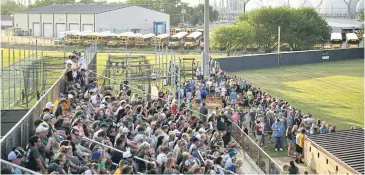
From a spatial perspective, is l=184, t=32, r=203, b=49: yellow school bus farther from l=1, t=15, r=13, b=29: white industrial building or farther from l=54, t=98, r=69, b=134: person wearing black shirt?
l=54, t=98, r=69, b=134: person wearing black shirt

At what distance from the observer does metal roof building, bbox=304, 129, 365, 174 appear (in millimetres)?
15852

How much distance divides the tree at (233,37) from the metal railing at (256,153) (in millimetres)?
48428

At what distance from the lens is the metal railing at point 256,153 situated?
13558 mm

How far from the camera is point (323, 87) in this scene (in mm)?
40250

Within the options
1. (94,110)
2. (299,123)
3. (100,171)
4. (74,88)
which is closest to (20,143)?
(100,171)

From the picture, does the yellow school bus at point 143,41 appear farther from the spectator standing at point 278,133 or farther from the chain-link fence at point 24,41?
the spectator standing at point 278,133

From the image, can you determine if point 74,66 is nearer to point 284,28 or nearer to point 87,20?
point 284,28

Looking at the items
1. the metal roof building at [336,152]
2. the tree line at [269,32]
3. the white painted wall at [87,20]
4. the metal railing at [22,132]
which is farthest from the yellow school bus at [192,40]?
the metal railing at [22,132]

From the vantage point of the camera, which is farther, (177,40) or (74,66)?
(177,40)

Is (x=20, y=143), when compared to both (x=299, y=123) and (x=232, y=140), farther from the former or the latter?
(x=299, y=123)

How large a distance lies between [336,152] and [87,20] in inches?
2469

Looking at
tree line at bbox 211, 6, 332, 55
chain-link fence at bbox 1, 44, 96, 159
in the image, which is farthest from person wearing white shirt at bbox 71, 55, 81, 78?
tree line at bbox 211, 6, 332, 55

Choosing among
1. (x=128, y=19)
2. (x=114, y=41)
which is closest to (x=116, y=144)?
(x=114, y=41)

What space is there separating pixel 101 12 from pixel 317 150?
6171 centimetres
